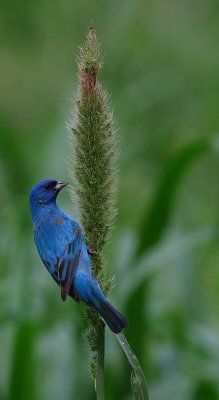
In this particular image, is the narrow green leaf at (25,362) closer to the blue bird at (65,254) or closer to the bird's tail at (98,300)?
the blue bird at (65,254)

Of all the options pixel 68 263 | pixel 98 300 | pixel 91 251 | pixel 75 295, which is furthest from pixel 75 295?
pixel 91 251

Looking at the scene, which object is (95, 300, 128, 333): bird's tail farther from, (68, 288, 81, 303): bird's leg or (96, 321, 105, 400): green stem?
(68, 288, 81, 303): bird's leg

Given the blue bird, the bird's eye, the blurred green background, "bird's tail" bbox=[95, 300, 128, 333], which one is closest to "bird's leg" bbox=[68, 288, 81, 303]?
the blue bird

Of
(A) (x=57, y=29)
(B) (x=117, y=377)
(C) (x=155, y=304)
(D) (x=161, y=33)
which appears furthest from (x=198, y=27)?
(B) (x=117, y=377)

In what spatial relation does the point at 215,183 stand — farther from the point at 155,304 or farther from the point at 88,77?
the point at 88,77

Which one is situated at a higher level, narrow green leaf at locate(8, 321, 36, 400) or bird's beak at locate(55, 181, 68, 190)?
bird's beak at locate(55, 181, 68, 190)

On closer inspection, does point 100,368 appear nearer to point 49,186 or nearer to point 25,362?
point 49,186

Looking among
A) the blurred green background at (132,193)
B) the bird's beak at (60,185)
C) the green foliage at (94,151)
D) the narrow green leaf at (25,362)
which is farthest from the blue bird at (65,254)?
the narrow green leaf at (25,362)
